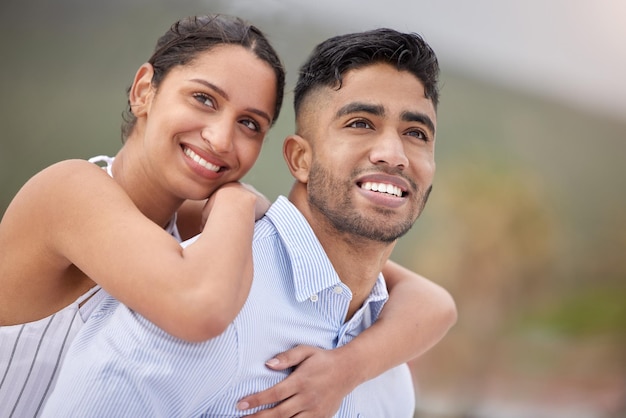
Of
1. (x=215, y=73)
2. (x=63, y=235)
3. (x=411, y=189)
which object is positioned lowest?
(x=63, y=235)

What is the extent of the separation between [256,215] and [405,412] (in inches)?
24.8

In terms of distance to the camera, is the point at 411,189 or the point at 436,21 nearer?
the point at 411,189

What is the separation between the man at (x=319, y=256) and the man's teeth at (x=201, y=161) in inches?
6.3

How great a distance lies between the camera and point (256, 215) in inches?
60.3

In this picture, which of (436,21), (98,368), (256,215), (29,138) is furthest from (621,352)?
(98,368)

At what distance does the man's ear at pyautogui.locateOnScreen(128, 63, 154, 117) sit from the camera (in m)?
1.67

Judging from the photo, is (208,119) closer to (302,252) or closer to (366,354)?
(302,252)

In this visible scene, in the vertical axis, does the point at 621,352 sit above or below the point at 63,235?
below

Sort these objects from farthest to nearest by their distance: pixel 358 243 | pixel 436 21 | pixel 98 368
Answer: pixel 436 21 < pixel 358 243 < pixel 98 368

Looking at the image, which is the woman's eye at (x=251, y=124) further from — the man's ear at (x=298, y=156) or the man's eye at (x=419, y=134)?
the man's eye at (x=419, y=134)

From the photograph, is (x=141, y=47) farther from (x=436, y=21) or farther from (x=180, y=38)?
(x=180, y=38)

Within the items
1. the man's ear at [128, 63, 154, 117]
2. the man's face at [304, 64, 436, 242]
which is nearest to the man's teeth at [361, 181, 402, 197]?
the man's face at [304, 64, 436, 242]

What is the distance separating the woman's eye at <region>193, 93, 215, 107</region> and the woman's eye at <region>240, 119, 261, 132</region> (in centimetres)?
9

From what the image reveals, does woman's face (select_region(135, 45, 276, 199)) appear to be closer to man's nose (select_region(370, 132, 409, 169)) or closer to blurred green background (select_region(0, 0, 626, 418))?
man's nose (select_region(370, 132, 409, 169))
